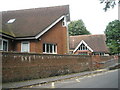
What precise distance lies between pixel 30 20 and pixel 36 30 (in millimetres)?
3256

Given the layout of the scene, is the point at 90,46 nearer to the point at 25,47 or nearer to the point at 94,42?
the point at 94,42

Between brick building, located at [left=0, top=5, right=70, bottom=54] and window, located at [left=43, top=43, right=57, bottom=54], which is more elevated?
brick building, located at [left=0, top=5, right=70, bottom=54]

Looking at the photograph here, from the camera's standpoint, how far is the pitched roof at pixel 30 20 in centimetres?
2145

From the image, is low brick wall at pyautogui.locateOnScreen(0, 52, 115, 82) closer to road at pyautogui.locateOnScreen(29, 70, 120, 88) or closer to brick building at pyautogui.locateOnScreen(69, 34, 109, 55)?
road at pyautogui.locateOnScreen(29, 70, 120, 88)

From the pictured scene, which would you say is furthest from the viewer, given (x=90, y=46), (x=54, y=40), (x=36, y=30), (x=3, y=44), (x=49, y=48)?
(x=90, y=46)

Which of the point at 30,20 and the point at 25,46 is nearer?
the point at 25,46

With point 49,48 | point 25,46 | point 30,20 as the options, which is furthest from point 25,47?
point 30,20

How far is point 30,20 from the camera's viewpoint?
2416 centimetres

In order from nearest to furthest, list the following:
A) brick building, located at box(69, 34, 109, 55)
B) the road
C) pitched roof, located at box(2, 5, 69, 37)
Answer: the road → pitched roof, located at box(2, 5, 69, 37) → brick building, located at box(69, 34, 109, 55)

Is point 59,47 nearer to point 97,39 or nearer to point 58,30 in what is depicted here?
point 58,30

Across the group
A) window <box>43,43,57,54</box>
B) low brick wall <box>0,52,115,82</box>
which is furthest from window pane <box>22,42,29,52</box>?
low brick wall <box>0,52,115,82</box>

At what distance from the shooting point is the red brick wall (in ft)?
70.0

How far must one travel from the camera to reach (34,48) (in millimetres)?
21156

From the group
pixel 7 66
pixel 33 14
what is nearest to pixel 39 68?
pixel 7 66
